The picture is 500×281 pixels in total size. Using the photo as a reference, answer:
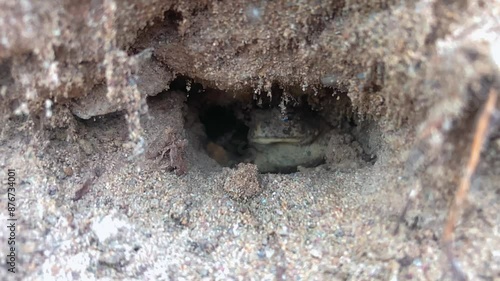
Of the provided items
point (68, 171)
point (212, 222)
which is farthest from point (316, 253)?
point (68, 171)

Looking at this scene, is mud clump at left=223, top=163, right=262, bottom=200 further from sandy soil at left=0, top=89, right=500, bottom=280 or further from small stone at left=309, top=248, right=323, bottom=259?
small stone at left=309, top=248, right=323, bottom=259

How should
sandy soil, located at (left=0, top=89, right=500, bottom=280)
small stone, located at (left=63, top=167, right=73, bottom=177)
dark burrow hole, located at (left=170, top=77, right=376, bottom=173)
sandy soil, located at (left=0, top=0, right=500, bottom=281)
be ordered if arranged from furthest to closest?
dark burrow hole, located at (left=170, top=77, right=376, bottom=173)
small stone, located at (left=63, top=167, right=73, bottom=177)
sandy soil, located at (left=0, top=89, right=500, bottom=280)
sandy soil, located at (left=0, top=0, right=500, bottom=281)

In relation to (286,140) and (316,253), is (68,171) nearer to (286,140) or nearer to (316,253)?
(316,253)

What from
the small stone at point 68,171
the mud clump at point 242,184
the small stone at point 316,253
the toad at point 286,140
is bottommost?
the toad at point 286,140

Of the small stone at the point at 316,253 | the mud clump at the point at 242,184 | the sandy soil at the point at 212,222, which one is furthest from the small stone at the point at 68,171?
the small stone at the point at 316,253

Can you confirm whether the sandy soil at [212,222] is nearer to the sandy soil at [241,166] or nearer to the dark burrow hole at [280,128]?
the sandy soil at [241,166]

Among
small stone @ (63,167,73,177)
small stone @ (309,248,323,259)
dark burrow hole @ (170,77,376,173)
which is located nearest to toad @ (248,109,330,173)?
dark burrow hole @ (170,77,376,173)
